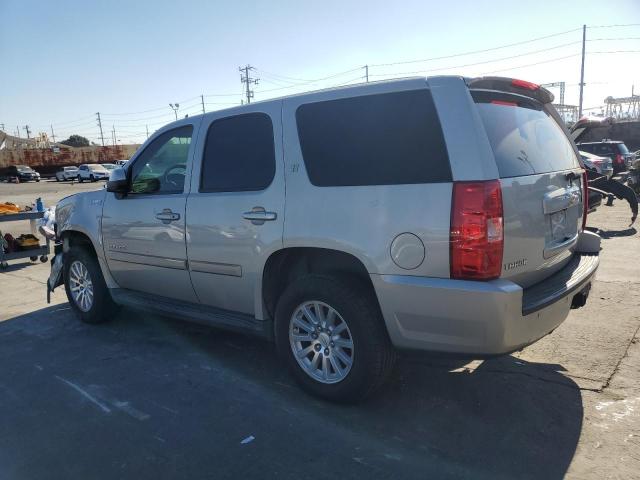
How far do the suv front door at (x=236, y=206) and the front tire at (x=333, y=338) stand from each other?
350 millimetres

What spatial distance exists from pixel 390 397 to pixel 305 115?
2.04m

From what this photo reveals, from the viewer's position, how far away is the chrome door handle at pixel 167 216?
13.7 feet

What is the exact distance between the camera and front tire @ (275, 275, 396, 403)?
3156mm

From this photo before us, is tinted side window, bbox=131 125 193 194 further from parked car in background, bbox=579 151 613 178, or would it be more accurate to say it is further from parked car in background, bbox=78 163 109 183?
parked car in background, bbox=78 163 109 183

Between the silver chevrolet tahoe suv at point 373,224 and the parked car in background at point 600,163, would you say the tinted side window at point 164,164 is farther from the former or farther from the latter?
the parked car in background at point 600,163

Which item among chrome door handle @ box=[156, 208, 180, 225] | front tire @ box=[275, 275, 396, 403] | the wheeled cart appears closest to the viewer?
front tire @ box=[275, 275, 396, 403]

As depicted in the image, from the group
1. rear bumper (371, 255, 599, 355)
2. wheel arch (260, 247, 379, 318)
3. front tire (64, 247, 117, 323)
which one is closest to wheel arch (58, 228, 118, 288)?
front tire (64, 247, 117, 323)

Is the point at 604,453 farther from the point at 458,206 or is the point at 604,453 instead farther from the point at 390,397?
the point at 458,206

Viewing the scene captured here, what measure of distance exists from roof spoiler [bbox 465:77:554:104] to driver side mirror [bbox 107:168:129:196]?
321 cm

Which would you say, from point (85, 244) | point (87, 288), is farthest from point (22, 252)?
point (87, 288)

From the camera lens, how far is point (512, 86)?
338 centimetres

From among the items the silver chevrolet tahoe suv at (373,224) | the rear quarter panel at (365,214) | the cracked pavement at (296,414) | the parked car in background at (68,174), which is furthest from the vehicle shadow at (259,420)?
the parked car in background at (68,174)

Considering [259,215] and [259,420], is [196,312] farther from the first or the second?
[259,420]

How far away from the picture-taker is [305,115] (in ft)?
11.5
